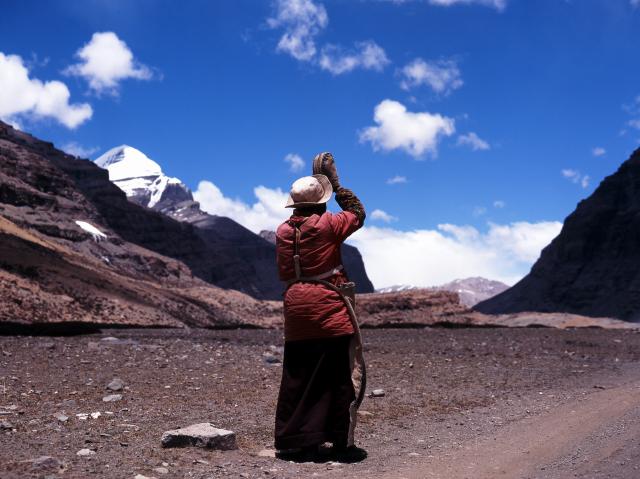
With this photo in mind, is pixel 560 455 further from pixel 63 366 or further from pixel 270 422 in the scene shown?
pixel 63 366

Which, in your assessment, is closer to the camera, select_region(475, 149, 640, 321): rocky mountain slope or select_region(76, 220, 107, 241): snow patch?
select_region(76, 220, 107, 241): snow patch

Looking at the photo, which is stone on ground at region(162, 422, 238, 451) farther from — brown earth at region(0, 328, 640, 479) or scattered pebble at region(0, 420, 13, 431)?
scattered pebble at region(0, 420, 13, 431)

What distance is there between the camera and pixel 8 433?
6.14 metres

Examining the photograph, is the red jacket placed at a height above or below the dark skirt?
above

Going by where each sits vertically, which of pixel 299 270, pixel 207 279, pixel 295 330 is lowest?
pixel 295 330

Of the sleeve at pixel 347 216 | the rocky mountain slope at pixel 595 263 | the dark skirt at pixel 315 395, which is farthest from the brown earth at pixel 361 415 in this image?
the rocky mountain slope at pixel 595 263

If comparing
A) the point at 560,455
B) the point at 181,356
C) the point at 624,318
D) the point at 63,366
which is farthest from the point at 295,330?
the point at 624,318

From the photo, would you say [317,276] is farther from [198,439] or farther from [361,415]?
[361,415]

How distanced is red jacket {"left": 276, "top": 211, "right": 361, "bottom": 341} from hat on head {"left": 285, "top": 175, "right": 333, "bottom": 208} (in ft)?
0.57

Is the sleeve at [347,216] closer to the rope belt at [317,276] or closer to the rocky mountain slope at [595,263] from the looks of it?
the rope belt at [317,276]

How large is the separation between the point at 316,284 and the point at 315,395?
971 millimetres

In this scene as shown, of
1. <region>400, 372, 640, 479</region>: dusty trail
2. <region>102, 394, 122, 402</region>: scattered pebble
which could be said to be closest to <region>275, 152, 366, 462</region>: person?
<region>400, 372, 640, 479</region>: dusty trail

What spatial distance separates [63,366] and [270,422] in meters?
5.22

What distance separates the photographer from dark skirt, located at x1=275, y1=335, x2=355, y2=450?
570cm
